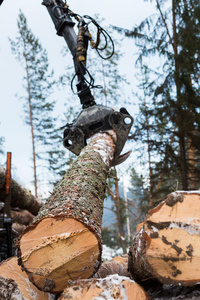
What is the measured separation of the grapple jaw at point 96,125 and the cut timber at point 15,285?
10.3 ft

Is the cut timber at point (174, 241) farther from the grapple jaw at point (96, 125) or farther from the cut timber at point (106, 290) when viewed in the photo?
the grapple jaw at point (96, 125)

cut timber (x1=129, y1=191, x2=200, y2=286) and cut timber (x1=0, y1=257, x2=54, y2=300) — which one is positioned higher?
cut timber (x1=129, y1=191, x2=200, y2=286)

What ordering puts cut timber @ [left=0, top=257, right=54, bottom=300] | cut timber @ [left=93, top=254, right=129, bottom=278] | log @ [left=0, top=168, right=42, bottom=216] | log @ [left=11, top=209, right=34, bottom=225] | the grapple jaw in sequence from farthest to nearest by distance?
log @ [left=11, top=209, right=34, bottom=225], the grapple jaw, log @ [left=0, top=168, right=42, bottom=216], cut timber @ [left=93, top=254, right=129, bottom=278], cut timber @ [left=0, top=257, right=54, bottom=300]

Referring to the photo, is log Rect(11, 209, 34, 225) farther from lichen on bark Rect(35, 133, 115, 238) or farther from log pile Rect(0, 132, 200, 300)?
log pile Rect(0, 132, 200, 300)

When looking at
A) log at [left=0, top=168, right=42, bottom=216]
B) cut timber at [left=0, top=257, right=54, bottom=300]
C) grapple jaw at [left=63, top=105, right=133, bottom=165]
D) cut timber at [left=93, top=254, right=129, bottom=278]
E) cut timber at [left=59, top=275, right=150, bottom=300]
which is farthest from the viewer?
grapple jaw at [left=63, top=105, right=133, bottom=165]

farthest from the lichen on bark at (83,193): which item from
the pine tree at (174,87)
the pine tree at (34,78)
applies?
Answer: the pine tree at (34,78)

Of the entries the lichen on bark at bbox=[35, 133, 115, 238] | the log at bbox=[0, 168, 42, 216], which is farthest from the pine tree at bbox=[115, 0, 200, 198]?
the lichen on bark at bbox=[35, 133, 115, 238]

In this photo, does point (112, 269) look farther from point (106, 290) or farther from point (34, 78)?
point (34, 78)

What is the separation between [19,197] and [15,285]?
4390 millimetres

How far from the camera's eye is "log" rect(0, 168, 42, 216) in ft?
16.7

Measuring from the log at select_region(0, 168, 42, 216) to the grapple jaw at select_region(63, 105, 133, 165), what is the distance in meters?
1.27

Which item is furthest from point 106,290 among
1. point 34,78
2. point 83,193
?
point 34,78

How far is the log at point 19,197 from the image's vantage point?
509 cm

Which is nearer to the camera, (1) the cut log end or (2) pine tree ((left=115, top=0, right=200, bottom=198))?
(1) the cut log end
